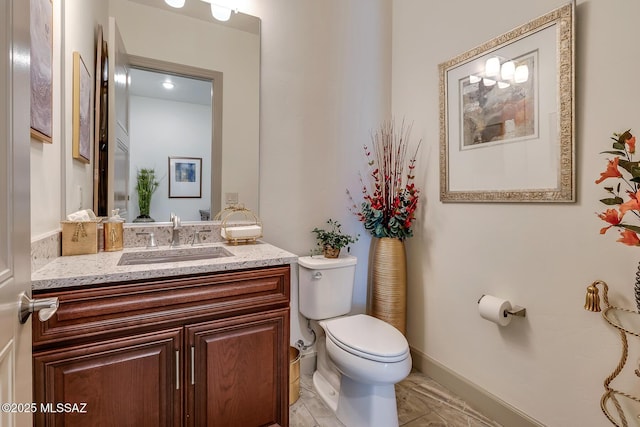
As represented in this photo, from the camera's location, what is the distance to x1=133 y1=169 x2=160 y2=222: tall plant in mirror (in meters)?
1.67

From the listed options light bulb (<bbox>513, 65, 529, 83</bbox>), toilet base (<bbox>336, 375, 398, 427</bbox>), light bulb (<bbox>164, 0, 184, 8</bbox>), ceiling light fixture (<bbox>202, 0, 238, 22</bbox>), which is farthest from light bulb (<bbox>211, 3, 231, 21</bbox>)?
toilet base (<bbox>336, 375, 398, 427</bbox>)

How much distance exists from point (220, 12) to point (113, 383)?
1870 millimetres

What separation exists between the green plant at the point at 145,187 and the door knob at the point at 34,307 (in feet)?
3.44

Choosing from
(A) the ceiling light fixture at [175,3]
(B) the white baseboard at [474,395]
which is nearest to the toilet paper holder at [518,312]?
(B) the white baseboard at [474,395]

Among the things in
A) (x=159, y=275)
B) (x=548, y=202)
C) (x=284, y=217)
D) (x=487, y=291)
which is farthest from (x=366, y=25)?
(x=159, y=275)

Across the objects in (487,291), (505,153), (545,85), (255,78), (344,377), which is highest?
(255,78)

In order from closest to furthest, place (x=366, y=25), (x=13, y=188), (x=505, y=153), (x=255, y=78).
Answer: (x=13, y=188) → (x=505, y=153) → (x=255, y=78) → (x=366, y=25)

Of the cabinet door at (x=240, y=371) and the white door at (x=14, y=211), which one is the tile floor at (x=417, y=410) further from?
the white door at (x=14, y=211)

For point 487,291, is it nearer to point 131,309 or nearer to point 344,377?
point 344,377

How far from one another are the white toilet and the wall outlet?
1.75ft

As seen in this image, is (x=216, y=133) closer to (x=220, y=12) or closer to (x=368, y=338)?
(x=220, y=12)

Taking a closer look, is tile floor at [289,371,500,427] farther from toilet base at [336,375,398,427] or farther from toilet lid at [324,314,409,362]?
toilet lid at [324,314,409,362]

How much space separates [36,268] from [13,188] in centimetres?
59

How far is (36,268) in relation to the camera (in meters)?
1.05
